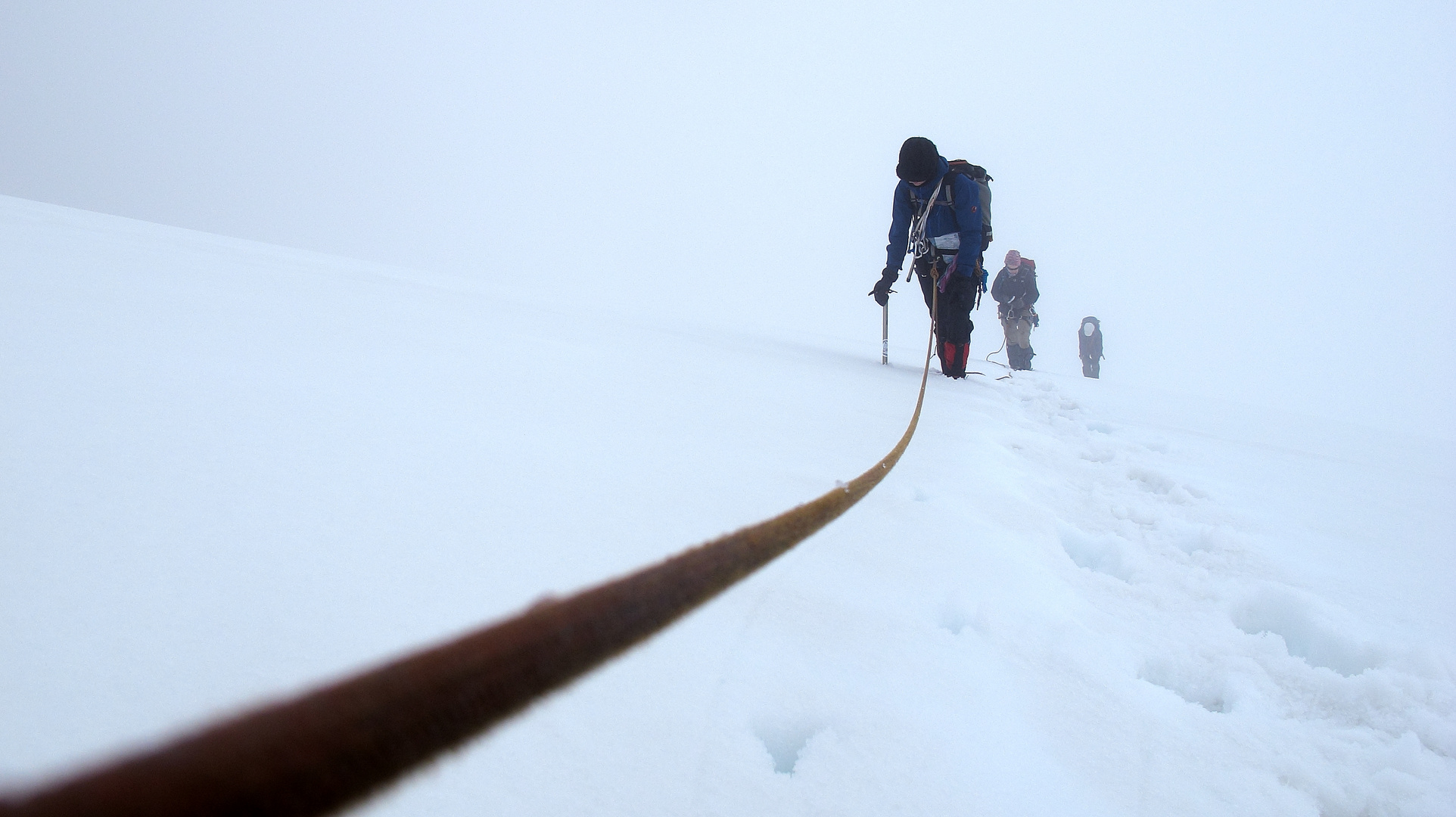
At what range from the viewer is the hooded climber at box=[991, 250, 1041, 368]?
764cm

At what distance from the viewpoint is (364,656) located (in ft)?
2.56

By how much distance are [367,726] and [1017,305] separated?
8.19 metres

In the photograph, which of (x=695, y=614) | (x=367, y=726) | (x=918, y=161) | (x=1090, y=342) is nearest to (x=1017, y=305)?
(x=1090, y=342)

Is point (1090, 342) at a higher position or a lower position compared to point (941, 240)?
lower

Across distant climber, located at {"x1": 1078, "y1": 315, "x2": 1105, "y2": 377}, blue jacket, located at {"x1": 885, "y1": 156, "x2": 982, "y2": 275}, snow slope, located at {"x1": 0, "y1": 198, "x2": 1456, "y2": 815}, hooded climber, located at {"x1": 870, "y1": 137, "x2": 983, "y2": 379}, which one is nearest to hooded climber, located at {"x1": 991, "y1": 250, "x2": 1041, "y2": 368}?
distant climber, located at {"x1": 1078, "y1": 315, "x2": 1105, "y2": 377}

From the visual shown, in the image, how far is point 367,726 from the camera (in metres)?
0.27

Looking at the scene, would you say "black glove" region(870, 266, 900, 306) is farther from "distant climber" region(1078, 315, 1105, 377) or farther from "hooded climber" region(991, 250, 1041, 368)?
"distant climber" region(1078, 315, 1105, 377)

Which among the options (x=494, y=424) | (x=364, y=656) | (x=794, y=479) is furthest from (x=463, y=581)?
(x=794, y=479)

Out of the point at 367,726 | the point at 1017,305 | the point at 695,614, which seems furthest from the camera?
the point at 1017,305

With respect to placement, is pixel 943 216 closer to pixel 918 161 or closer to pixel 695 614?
pixel 918 161

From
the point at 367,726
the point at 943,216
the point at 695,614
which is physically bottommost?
the point at 695,614

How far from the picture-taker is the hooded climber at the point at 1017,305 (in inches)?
301

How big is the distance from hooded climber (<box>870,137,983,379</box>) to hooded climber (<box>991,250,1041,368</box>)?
10.3 ft

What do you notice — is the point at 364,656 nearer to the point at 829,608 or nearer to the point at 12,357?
the point at 829,608
